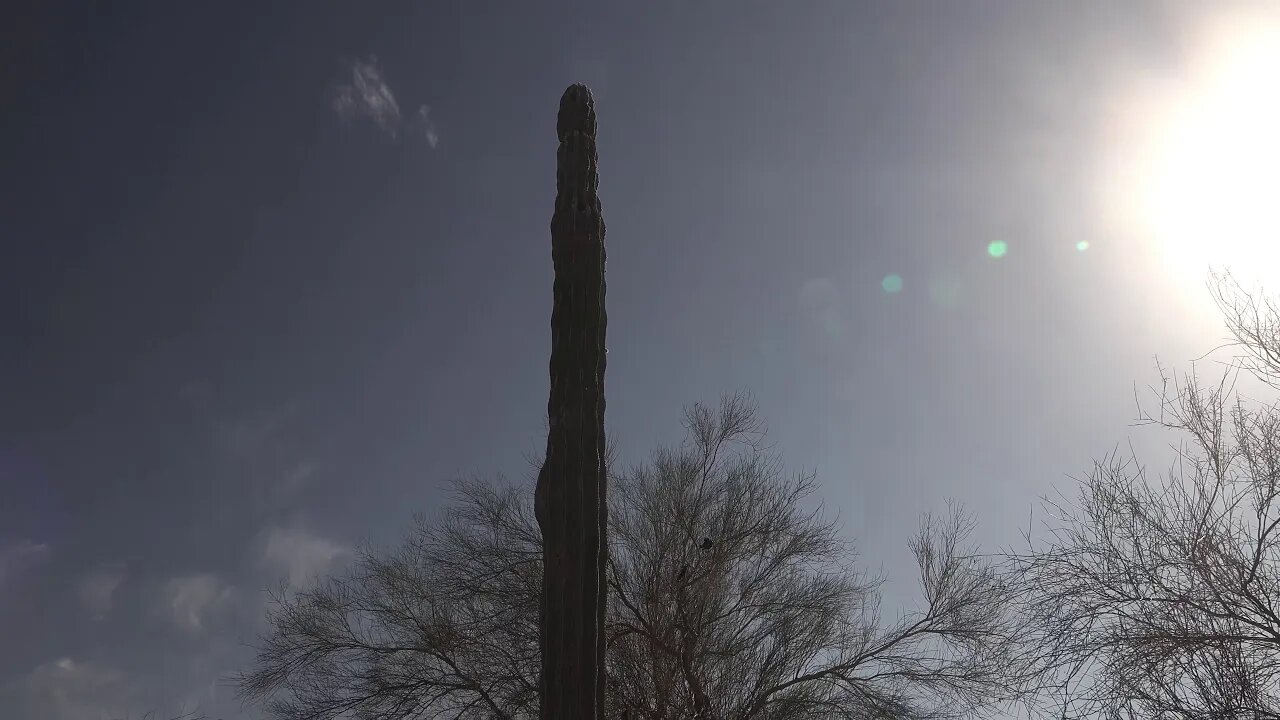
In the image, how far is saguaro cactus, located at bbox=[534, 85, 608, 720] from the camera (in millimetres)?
4938

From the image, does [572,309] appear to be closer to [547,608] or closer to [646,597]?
[547,608]

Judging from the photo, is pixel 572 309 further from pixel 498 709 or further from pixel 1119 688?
pixel 498 709

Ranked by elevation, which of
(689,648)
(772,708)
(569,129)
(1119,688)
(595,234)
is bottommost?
(1119,688)

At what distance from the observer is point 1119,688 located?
613 cm

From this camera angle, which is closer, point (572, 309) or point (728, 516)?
point (572, 309)

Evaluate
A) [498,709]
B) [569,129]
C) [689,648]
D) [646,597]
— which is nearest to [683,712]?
[689,648]

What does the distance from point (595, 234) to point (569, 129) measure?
1.05 m

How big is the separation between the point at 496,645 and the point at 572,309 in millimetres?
6263

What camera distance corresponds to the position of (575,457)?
554cm

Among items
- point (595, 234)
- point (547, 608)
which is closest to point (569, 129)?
point (595, 234)

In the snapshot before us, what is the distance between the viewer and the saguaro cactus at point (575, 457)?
494 centimetres

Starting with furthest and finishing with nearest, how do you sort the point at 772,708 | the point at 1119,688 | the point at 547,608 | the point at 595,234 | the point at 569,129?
the point at 772,708 < the point at 569,129 < the point at 595,234 < the point at 1119,688 < the point at 547,608

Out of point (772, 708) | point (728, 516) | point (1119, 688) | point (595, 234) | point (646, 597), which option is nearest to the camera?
point (1119, 688)

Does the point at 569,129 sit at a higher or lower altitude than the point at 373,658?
higher
